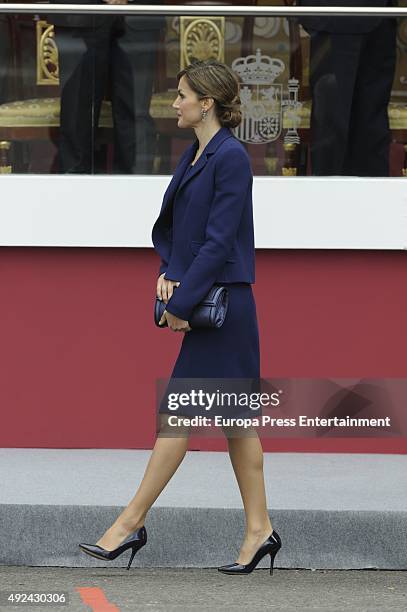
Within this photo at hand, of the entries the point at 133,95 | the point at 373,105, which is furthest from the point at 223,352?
the point at 373,105

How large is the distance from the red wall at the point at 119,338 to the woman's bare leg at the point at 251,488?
1.82 meters

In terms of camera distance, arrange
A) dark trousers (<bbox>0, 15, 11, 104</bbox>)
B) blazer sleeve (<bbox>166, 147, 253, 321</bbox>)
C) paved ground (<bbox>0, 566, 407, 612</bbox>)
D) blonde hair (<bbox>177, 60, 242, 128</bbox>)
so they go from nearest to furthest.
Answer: paved ground (<bbox>0, 566, 407, 612</bbox>) → blazer sleeve (<bbox>166, 147, 253, 321</bbox>) → blonde hair (<bbox>177, 60, 242, 128</bbox>) → dark trousers (<bbox>0, 15, 11, 104</bbox>)

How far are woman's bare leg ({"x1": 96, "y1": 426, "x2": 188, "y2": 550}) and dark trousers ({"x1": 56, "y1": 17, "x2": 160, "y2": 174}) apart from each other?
210cm

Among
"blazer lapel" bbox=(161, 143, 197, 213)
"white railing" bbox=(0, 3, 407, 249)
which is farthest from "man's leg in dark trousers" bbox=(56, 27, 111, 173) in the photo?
"blazer lapel" bbox=(161, 143, 197, 213)

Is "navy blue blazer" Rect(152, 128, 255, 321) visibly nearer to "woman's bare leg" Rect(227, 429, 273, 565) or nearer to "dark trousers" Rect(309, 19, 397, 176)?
"woman's bare leg" Rect(227, 429, 273, 565)

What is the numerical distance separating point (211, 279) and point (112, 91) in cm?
214

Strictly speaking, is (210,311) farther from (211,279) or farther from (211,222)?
(211,222)

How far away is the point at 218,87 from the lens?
5.21m

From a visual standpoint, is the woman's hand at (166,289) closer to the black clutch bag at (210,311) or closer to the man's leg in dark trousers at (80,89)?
the black clutch bag at (210,311)

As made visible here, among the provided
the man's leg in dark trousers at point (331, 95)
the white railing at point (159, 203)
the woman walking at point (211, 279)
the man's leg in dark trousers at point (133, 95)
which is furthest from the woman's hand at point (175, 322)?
the man's leg in dark trousers at point (331, 95)

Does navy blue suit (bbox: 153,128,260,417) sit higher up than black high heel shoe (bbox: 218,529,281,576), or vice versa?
navy blue suit (bbox: 153,128,260,417)

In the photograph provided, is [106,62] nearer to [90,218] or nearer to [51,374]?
[90,218]

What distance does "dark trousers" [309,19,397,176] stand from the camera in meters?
6.99

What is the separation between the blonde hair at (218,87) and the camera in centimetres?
521
